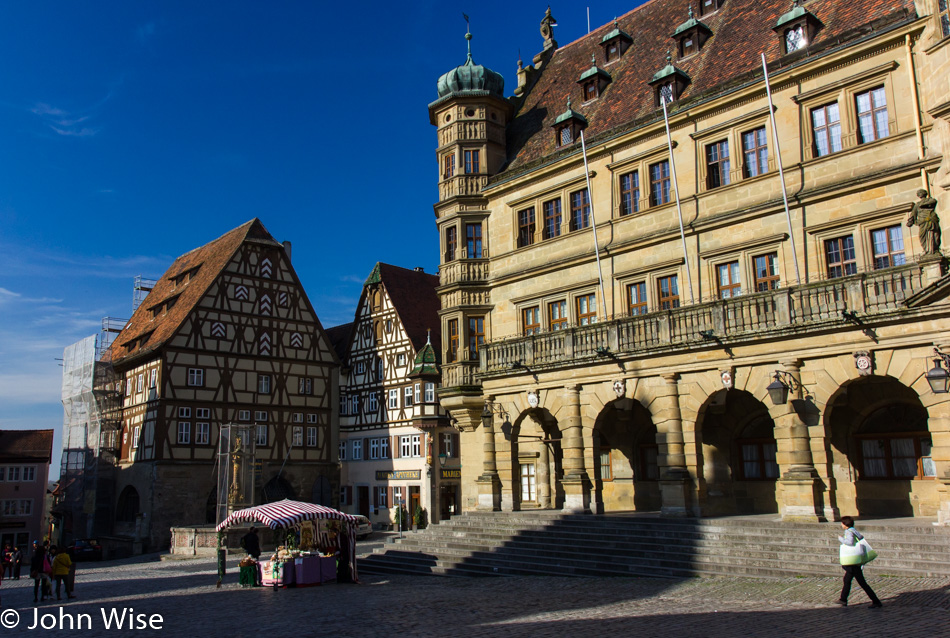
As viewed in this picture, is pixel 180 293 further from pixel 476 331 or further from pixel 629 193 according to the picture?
pixel 629 193

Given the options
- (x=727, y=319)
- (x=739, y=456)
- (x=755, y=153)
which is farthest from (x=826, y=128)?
(x=739, y=456)

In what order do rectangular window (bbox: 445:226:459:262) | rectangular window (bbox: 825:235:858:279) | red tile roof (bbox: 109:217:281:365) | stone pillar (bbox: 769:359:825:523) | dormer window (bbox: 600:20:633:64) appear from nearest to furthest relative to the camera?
stone pillar (bbox: 769:359:825:523)
rectangular window (bbox: 825:235:858:279)
dormer window (bbox: 600:20:633:64)
rectangular window (bbox: 445:226:459:262)
red tile roof (bbox: 109:217:281:365)

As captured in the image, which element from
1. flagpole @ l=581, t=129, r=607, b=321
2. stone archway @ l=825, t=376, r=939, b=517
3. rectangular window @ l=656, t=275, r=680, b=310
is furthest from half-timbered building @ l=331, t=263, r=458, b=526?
stone archway @ l=825, t=376, r=939, b=517

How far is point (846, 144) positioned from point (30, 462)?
60.1 metres

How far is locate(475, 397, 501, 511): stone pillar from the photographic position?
81.4 feet

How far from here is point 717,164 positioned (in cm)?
2364

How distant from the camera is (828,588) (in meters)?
14.2

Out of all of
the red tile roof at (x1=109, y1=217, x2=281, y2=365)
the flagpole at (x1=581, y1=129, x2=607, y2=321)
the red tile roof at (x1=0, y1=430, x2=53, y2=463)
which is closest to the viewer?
the flagpole at (x1=581, y1=129, x2=607, y2=321)

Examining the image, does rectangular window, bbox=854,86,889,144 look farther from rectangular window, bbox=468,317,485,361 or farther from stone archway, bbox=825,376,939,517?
rectangular window, bbox=468,317,485,361

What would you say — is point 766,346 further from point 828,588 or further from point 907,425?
point 828,588

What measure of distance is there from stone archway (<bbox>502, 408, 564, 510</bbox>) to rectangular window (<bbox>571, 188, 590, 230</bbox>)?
6.47 m

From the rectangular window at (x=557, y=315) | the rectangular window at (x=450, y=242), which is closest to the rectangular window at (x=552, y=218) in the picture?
the rectangular window at (x=557, y=315)

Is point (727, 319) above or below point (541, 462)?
above

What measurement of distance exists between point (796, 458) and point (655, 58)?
15.6 metres
